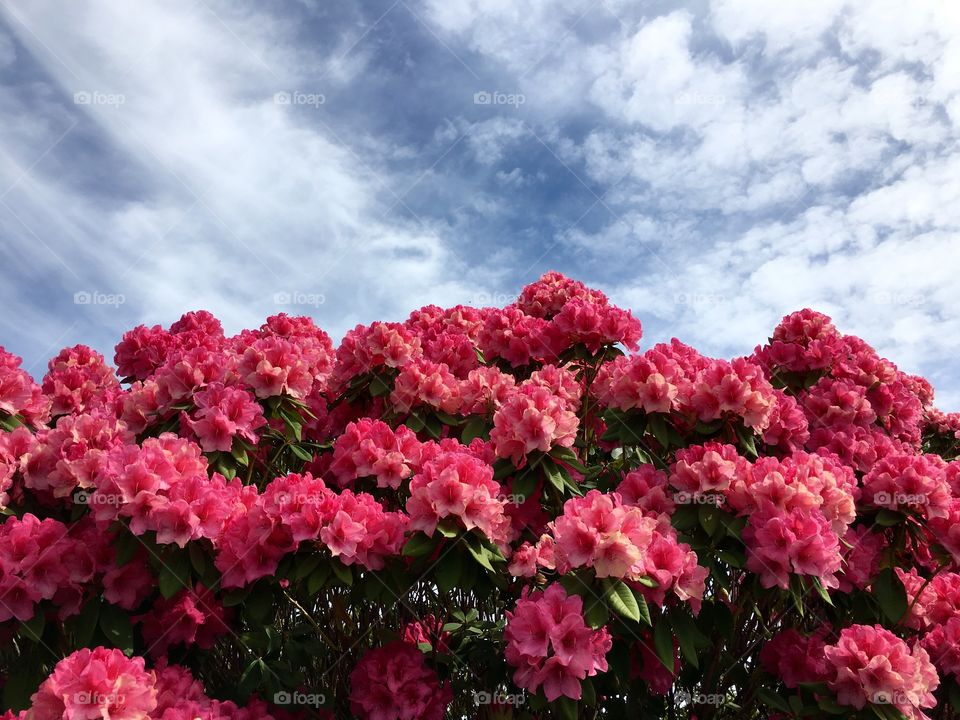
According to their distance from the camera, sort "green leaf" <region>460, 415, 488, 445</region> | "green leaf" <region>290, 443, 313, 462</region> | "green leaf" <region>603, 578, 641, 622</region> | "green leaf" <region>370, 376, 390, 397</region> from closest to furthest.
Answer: "green leaf" <region>603, 578, 641, 622</region> < "green leaf" <region>460, 415, 488, 445</region> < "green leaf" <region>290, 443, 313, 462</region> < "green leaf" <region>370, 376, 390, 397</region>

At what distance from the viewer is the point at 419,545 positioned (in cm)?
254

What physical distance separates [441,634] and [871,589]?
2017mm

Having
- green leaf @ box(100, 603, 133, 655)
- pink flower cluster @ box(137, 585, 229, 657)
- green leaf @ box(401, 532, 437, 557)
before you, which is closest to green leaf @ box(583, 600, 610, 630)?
green leaf @ box(401, 532, 437, 557)

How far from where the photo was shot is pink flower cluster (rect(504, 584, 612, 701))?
2238mm

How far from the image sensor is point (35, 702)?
213 centimetres

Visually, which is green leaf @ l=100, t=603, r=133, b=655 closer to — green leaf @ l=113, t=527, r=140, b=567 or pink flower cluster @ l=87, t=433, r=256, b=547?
green leaf @ l=113, t=527, r=140, b=567

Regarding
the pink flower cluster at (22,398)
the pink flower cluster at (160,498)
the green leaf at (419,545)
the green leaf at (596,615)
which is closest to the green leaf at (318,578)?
the green leaf at (419,545)

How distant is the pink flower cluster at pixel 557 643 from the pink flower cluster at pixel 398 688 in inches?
26.0

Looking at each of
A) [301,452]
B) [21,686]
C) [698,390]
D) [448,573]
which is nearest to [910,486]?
[698,390]

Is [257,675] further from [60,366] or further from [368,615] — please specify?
[60,366]

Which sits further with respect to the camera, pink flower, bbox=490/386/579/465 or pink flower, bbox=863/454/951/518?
pink flower, bbox=863/454/951/518

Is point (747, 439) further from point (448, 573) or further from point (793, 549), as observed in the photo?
point (448, 573)

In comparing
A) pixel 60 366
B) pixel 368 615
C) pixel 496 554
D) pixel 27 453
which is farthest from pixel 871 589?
pixel 60 366

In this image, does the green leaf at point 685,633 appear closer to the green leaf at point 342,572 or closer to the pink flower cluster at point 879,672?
the pink flower cluster at point 879,672
